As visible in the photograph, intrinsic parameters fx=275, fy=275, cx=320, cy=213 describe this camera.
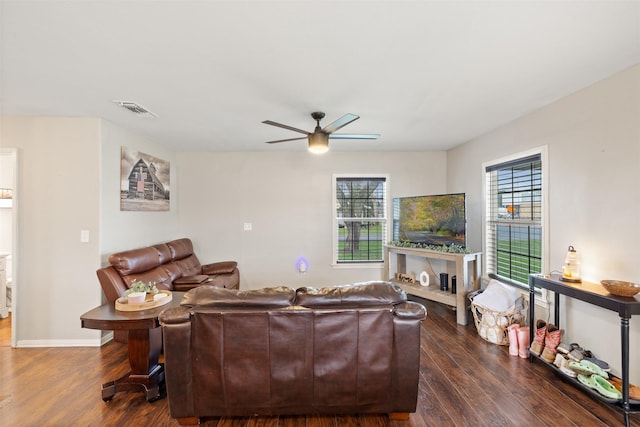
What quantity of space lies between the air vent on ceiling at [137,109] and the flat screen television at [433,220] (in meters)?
3.72

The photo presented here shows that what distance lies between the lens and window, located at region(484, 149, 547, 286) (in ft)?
10.1

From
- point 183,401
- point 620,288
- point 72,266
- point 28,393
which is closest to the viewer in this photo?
point 183,401

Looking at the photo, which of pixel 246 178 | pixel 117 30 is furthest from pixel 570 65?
pixel 246 178

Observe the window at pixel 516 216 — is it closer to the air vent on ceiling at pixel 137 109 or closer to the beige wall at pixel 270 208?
the beige wall at pixel 270 208

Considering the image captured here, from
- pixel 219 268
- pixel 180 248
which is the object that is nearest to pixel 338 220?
pixel 219 268

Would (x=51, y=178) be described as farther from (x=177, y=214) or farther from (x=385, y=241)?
(x=385, y=241)

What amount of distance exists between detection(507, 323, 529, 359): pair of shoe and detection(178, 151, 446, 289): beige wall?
2328mm

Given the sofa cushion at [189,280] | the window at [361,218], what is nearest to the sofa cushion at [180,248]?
the sofa cushion at [189,280]

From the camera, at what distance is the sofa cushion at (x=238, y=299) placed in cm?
182

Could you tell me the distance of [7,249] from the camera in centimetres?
420

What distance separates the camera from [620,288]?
6.38 ft

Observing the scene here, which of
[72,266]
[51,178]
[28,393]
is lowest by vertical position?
[28,393]

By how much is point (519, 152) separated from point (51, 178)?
17.8 feet

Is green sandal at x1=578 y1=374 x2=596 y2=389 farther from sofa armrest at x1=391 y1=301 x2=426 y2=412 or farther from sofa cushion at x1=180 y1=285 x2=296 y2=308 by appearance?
sofa cushion at x1=180 y1=285 x2=296 y2=308
